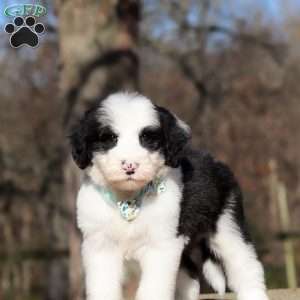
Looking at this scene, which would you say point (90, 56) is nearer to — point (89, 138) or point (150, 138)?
point (89, 138)

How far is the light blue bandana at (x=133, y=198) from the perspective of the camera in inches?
165

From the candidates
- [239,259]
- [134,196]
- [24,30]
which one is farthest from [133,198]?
[24,30]

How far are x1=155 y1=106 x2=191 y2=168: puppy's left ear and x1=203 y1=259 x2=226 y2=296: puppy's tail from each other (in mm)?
980

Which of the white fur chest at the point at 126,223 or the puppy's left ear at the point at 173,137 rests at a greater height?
the puppy's left ear at the point at 173,137

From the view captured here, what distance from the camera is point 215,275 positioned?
5.01 m

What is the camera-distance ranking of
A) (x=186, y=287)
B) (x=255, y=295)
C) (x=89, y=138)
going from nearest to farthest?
(x=89, y=138) → (x=255, y=295) → (x=186, y=287)

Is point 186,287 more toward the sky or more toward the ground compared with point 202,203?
more toward the ground

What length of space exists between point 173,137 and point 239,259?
0.94 m

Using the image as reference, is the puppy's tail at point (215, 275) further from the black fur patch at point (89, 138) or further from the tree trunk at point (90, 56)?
the tree trunk at point (90, 56)

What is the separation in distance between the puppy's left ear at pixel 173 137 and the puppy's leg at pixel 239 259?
0.69m

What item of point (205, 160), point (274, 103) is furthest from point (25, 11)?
point (274, 103)

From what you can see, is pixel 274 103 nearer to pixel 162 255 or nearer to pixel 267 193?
pixel 267 193

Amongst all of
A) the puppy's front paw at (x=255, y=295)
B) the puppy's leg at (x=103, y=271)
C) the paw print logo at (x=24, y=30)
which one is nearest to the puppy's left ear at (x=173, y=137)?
the puppy's leg at (x=103, y=271)

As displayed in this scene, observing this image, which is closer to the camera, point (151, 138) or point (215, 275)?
point (151, 138)
